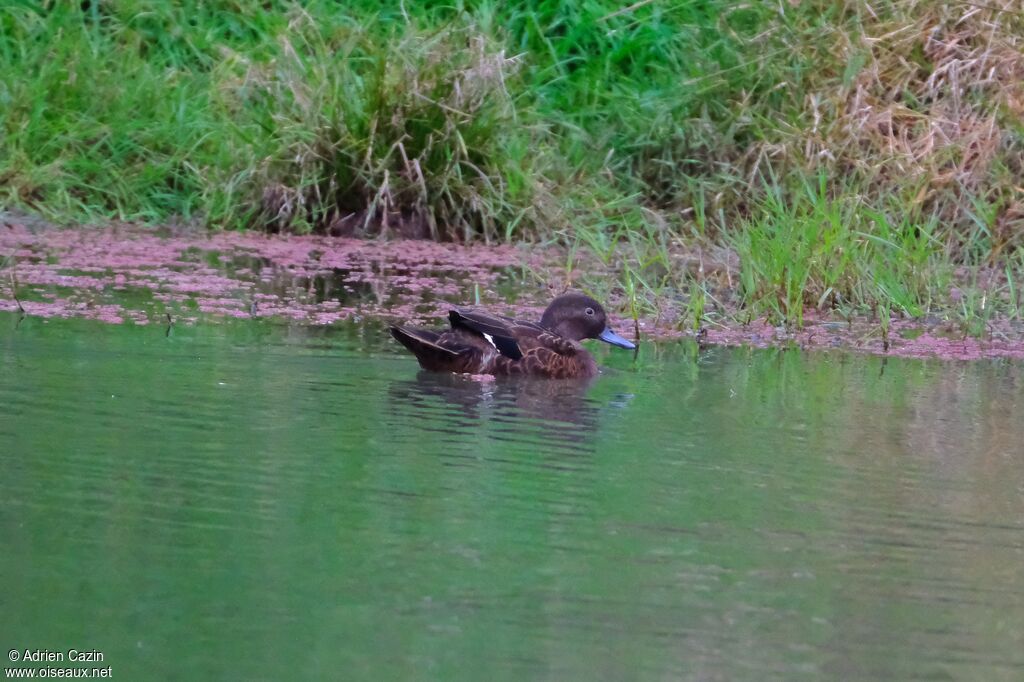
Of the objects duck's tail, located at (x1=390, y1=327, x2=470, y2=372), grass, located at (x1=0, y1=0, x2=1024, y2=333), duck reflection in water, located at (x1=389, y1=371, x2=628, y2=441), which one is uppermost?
grass, located at (x1=0, y1=0, x2=1024, y2=333)

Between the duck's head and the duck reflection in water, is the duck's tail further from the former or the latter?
the duck's head

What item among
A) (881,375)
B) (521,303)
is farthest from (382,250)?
(881,375)

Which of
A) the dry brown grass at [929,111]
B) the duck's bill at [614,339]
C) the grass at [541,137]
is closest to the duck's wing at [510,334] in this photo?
the duck's bill at [614,339]

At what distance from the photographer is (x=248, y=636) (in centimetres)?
325

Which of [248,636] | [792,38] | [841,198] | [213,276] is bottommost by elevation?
→ [248,636]

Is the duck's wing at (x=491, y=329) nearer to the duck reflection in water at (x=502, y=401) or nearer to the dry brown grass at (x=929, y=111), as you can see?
the duck reflection in water at (x=502, y=401)

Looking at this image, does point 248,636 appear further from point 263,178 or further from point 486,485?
point 263,178

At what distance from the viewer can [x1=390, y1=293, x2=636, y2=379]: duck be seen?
6.59 m

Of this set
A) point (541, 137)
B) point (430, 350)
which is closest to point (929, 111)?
point (541, 137)

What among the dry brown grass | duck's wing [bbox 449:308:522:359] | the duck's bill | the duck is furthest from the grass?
duck's wing [bbox 449:308:522:359]

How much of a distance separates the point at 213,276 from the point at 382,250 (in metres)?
1.50

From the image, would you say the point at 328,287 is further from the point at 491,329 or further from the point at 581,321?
the point at 491,329

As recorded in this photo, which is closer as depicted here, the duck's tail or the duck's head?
the duck's tail

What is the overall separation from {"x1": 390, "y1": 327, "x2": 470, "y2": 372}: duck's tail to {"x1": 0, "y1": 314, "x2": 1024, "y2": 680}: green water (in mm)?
142
